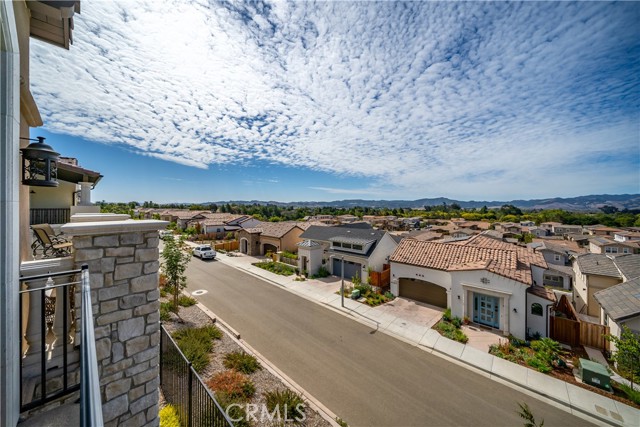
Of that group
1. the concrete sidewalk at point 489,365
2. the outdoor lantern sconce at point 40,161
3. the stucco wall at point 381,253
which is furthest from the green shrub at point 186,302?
the stucco wall at point 381,253

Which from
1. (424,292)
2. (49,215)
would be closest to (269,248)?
(424,292)

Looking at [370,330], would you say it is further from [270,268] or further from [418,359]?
[270,268]

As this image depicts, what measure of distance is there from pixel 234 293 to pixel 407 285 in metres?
11.2

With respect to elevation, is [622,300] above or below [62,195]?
below

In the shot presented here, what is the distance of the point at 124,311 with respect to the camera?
4004 mm

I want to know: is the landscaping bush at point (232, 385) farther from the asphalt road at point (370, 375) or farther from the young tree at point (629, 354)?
the young tree at point (629, 354)

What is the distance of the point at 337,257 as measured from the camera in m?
19.9

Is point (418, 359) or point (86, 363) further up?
point (86, 363)

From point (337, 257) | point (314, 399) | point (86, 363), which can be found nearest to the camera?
point (86, 363)

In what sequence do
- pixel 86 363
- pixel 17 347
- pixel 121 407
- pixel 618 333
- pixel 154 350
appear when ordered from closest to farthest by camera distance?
pixel 86 363 → pixel 17 347 → pixel 121 407 → pixel 154 350 → pixel 618 333

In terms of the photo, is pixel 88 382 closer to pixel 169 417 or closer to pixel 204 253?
pixel 169 417

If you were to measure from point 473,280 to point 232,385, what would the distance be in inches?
452

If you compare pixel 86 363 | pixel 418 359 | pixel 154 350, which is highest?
pixel 86 363

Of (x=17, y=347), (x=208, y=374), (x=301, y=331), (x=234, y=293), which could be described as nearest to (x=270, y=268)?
(x=234, y=293)
